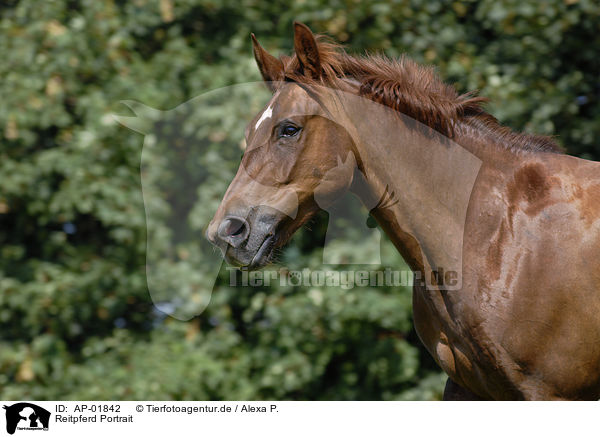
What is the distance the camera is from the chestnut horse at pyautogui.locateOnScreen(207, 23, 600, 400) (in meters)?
2.25

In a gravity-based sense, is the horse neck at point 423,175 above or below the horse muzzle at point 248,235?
above

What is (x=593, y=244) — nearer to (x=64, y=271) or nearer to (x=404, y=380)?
(x=404, y=380)

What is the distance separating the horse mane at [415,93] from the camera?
2461mm

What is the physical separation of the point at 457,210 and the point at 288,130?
71cm

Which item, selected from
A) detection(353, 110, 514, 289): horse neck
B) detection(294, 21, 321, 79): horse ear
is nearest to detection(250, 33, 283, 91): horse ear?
detection(294, 21, 321, 79): horse ear

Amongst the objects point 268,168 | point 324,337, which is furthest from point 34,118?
point 268,168

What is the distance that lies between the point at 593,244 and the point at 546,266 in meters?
0.18

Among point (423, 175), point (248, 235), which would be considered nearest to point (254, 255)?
point (248, 235)

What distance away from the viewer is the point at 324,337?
5449 mm

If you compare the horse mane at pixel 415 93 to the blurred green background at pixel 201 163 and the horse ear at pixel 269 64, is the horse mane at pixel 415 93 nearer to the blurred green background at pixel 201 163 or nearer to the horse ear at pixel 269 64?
the horse ear at pixel 269 64

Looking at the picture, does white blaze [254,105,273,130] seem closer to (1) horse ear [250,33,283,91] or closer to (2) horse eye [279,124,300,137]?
(2) horse eye [279,124,300,137]
